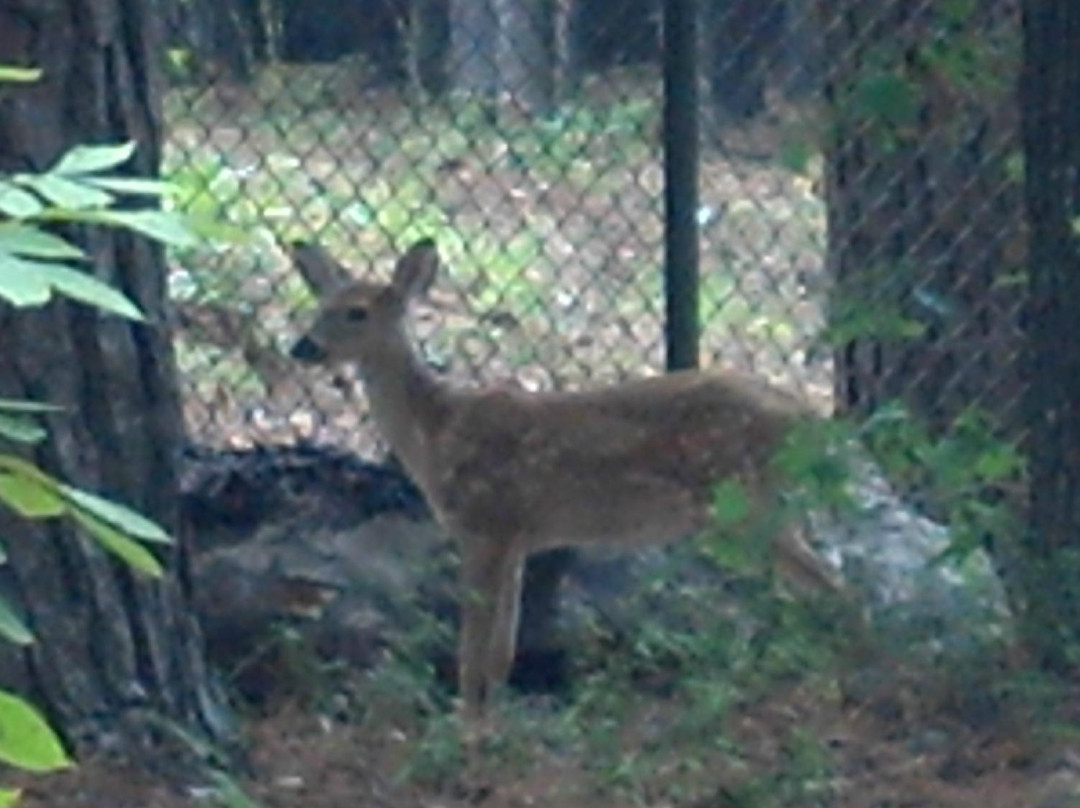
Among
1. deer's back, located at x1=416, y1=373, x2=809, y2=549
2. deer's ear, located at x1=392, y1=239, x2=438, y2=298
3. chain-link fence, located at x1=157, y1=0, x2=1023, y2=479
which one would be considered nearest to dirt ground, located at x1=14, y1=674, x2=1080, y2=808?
chain-link fence, located at x1=157, y1=0, x2=1023, y2=479

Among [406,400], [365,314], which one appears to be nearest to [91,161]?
[406,400]

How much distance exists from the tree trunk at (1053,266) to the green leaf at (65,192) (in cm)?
392

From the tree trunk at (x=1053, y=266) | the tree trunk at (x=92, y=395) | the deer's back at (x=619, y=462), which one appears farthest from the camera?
the deer's back at (x=619, y=462)

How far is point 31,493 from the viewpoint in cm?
203

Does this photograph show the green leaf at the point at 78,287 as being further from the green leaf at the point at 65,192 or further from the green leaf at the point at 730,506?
the green leaf at the point at 730,506

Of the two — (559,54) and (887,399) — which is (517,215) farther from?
(887,399)

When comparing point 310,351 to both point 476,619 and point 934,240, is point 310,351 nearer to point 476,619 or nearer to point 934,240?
point 476,619

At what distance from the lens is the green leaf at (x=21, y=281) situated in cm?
189

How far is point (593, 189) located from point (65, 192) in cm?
920

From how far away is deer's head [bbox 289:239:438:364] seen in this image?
7.61 m

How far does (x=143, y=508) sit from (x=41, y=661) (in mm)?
316

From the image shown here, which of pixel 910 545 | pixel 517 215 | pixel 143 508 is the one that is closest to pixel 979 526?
pixel 910 545

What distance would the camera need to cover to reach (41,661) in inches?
204

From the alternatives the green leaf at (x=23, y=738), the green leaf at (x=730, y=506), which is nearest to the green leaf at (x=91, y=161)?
the green leaf at (x=23, y=738)
